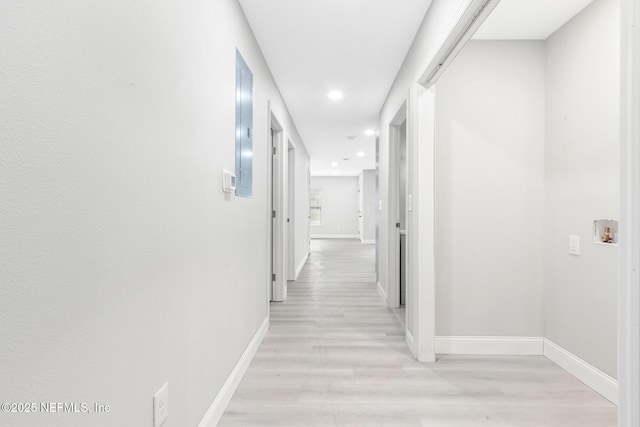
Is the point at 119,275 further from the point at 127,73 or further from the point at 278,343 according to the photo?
the point at 278,343

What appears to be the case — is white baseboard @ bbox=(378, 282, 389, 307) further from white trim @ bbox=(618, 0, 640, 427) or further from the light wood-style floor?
white trim @ bbox=(618, 0, 640, 427)

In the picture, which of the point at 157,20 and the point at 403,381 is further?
the point at 403,381

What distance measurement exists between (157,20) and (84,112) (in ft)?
1.79

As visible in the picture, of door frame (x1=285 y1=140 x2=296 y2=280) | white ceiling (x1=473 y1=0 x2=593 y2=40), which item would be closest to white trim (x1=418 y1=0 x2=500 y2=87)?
white ceiling (x1=473 y1=0 x2=593 y2=40)

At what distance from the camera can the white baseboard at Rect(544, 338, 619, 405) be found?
1997mm

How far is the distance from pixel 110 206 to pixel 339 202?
12.0m

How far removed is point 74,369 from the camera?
2.63 ft

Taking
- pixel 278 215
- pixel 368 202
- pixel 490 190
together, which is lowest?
pixel 278 215

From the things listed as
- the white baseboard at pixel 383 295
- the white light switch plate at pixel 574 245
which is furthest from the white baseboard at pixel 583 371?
the white baseboard at pixel 383 295

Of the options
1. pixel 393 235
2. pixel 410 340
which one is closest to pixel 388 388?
pixel 410 340

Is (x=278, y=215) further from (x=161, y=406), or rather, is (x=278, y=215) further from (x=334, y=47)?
(x=161, y=406)

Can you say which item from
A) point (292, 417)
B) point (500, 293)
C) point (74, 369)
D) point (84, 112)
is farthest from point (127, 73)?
point (500, 293)

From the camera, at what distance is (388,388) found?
2104mm

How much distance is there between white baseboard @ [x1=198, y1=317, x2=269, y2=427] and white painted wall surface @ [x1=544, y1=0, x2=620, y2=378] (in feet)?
7.53
